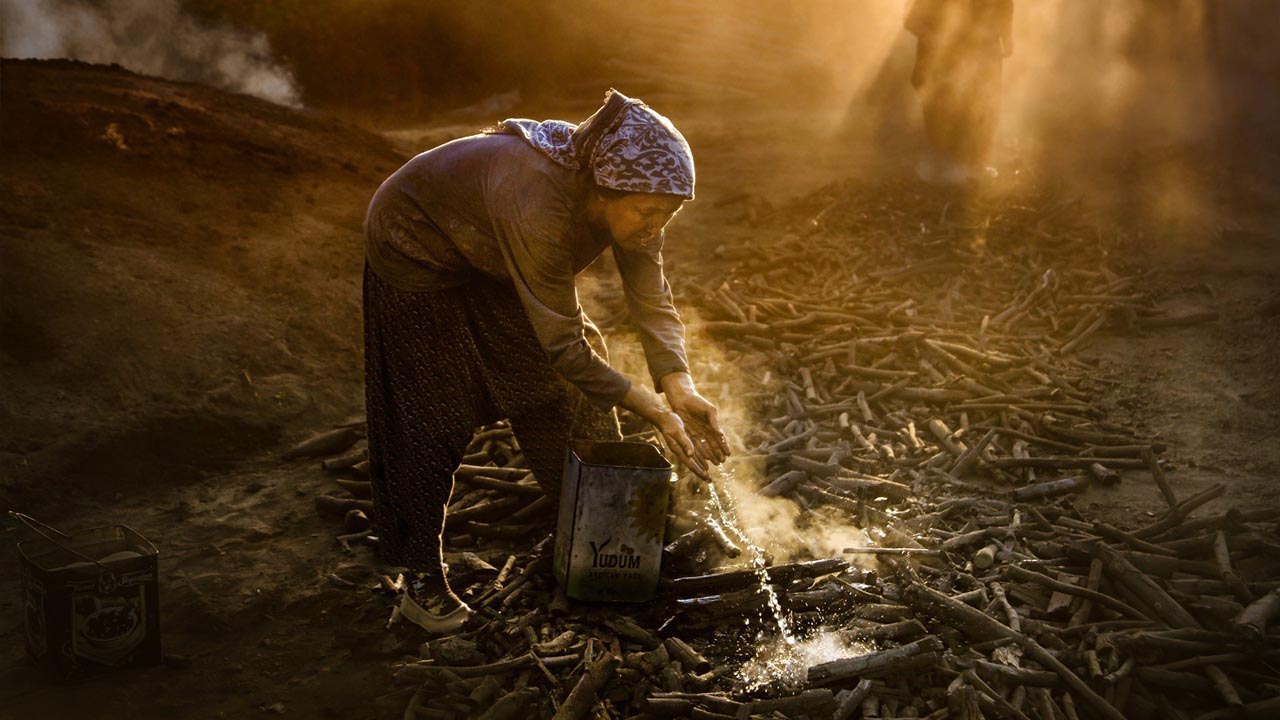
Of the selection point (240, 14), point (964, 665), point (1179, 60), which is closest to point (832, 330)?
point (964, 665)

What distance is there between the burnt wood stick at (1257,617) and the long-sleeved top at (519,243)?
220 centimetres

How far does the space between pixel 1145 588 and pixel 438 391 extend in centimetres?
A: 289

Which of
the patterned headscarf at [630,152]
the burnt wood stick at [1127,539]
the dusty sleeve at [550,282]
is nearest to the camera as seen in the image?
the patterned headscarf at [630,152]

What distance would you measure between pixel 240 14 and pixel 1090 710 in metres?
15.5

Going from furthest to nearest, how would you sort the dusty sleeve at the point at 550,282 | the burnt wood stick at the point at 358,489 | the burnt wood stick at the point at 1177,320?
the burnt wood stick at the point at 1177,320
the burnt wood stick at the point at 358,489
the dusty sleeve at the point at 550,282

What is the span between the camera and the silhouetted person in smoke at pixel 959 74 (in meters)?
10.3

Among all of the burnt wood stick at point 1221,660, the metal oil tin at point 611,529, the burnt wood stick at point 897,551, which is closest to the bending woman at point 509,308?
the metal oil tin at point 611,529

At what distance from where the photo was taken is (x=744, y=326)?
6.88 meters

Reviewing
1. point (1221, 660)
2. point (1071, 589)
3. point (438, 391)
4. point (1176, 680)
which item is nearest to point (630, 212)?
point (438, 391)

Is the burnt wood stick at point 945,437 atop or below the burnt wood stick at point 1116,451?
below

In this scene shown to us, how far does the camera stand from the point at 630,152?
9.32 feet

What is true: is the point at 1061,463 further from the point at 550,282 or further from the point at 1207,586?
the point at 550,282

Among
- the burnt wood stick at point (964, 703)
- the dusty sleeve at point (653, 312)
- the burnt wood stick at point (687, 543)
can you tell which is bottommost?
the burnt wood stick at point (687, 543)

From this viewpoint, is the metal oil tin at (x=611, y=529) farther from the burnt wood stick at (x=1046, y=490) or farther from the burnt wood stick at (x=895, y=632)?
the burnt wood stick at (x=1046, y=490)
